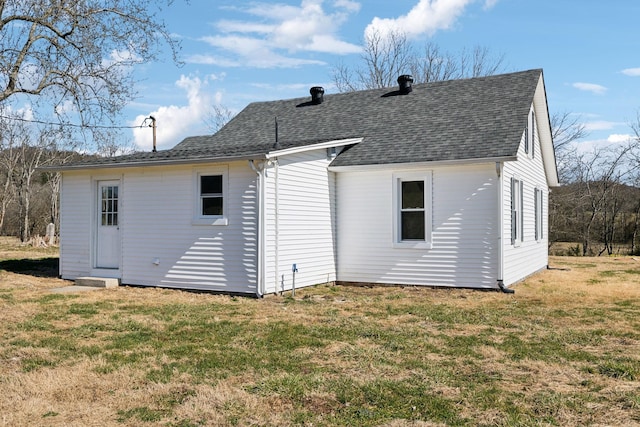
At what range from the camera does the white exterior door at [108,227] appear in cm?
1331

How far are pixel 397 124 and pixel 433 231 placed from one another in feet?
12.2

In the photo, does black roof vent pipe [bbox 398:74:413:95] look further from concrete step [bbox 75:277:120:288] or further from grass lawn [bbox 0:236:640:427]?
concrete step [bbox 75:277:120:288]

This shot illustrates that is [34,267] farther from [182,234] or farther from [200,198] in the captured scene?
[200,198]

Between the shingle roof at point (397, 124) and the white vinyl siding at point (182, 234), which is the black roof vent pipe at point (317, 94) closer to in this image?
the shingle roof at point (397, 124)

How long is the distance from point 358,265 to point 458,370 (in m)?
7.52

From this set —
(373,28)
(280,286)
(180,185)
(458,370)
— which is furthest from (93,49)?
(373,28)

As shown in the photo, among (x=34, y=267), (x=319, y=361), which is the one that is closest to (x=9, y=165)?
(x=34, y=267)

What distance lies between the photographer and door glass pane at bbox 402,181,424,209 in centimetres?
1280

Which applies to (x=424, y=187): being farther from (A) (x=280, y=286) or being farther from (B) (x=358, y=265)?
(A) (x=280, y=286)

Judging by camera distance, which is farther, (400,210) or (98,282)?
(400,210)

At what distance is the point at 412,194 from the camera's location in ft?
42.3

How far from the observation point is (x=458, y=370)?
5.88m

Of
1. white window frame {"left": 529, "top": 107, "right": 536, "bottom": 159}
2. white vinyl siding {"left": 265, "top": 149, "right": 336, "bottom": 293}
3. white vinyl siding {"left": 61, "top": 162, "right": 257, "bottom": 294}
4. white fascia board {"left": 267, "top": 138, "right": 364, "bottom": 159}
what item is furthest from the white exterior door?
white window frame {"left": 529, "top": 107, "right": 536, "bottom": 159}

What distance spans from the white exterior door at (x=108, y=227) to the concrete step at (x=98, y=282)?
492 millimetres
